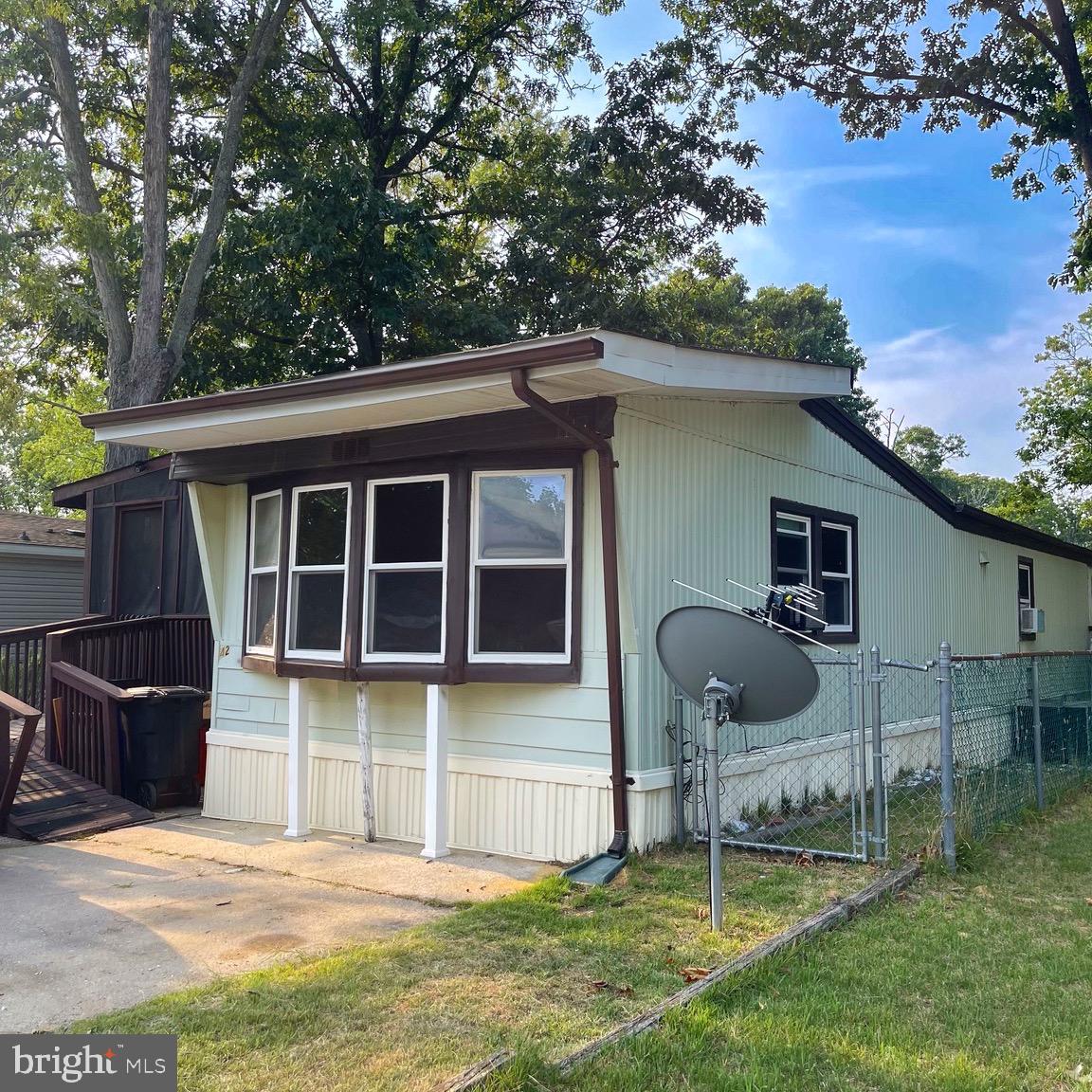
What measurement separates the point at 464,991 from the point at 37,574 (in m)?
14.9

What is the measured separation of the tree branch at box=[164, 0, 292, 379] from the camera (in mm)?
12930

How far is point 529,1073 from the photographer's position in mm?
2928

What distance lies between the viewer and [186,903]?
17.2ft

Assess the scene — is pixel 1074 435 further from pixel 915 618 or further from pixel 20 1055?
pixel 20 1055

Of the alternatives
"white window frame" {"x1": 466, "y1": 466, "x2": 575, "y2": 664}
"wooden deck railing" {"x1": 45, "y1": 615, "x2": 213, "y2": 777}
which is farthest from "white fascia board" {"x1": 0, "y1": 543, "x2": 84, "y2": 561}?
"white window frame" {"x1": 466, "y1": 466, "x2": 575, "y2": 664}

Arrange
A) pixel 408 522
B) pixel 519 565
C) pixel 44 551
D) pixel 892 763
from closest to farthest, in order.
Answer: pixel 519 565 < pixel 408 522 < pixel 892 763 < pixel 44 551

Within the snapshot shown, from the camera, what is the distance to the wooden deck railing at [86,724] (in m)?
7.82

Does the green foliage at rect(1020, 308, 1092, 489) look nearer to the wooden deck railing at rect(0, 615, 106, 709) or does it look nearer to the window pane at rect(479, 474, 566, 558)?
the window pane at rect(479, 474, 566, 558)

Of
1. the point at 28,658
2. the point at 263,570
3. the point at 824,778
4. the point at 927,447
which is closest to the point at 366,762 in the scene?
the point at 263,570

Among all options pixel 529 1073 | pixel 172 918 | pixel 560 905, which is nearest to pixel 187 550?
pixel 172 918

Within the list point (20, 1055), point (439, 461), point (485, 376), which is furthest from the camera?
point (439, 461)

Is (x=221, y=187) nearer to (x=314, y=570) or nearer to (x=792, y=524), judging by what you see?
(x=314, y=570)

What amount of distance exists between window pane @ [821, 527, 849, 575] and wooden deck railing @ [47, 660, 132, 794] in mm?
6026

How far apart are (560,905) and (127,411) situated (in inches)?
178
